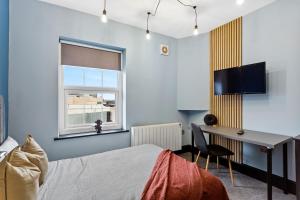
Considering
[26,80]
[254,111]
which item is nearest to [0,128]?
[26,80]

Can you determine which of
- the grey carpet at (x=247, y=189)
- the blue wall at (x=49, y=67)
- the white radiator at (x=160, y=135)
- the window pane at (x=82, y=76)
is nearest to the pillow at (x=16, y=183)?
the blue wall at (x=49, y=67)

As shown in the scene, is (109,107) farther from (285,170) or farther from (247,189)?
(285,170)

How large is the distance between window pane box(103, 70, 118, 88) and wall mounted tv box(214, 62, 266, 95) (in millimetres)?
1849

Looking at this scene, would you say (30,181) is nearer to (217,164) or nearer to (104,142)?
(104,142)

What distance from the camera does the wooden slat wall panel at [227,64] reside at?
277 centimetres

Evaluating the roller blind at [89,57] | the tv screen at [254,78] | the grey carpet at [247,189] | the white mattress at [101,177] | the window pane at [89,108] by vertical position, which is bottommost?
the grey carpet at [247,189]

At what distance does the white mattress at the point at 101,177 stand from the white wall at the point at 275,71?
5.64 ft

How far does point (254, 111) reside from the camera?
2559 millimetres

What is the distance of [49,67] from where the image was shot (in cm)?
231

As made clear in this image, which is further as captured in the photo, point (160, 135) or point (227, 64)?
point (160, 135)

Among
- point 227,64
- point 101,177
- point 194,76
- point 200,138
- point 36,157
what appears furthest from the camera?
point 194,76

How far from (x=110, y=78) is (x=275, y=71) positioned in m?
2.61

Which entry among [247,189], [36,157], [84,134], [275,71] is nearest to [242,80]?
[275,71]

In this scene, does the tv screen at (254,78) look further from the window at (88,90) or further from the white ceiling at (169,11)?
the window at (88,90)
